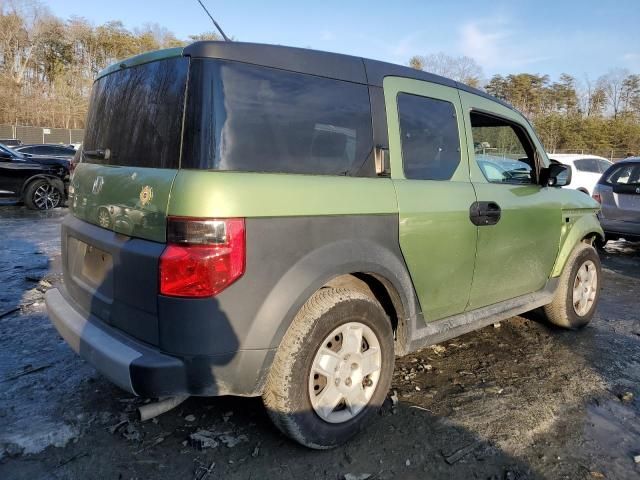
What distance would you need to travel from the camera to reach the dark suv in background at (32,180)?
1181 centimetres

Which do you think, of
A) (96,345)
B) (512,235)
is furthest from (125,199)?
(512,235)

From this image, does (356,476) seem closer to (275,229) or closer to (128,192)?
(275,229)

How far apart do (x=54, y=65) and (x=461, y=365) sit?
209 ft

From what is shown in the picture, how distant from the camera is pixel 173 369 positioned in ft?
7.30

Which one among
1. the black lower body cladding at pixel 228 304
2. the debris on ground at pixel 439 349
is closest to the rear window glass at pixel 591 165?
the debris on ground at pixel 439 349

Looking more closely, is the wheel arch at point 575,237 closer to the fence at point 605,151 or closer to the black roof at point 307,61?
the black roof at point 307,61

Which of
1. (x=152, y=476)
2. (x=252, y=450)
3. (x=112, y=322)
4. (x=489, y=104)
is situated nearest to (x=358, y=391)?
(x=252, y=450)

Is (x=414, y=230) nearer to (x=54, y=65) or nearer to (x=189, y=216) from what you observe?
(x=189, y=216)

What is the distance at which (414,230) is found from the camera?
293cm

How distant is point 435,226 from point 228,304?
142cm

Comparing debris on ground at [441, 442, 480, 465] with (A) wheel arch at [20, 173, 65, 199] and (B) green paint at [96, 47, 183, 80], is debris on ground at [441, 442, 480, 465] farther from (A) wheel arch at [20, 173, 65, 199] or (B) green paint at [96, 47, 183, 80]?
(A) wheel arch at [20, 173, 65, 199]

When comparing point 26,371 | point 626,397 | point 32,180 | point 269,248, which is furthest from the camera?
point 32,180

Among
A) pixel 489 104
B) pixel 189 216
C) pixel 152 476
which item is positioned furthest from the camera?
pixel 489 104

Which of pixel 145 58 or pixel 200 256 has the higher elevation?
pixel 145 58
